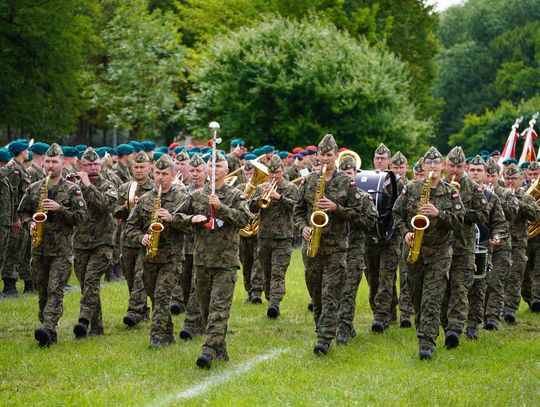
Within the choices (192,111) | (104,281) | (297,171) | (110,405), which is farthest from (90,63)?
(110,405)

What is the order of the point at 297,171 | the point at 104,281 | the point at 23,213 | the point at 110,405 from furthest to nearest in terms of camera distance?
the point at 297,171 → the point at 104,281 → the point at 23,213 → the point at 110,405

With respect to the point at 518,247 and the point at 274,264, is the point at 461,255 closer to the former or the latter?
the point at 518,247

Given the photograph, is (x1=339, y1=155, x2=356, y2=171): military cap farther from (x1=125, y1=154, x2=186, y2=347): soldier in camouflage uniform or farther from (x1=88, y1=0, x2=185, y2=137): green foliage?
(x1=88, y1=0, x2=185, y2=137): green foliage

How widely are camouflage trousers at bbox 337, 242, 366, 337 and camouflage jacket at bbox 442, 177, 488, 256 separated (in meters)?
1.38

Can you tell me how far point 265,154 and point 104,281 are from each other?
4.32 metres

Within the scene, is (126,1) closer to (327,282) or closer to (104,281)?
(104,281)

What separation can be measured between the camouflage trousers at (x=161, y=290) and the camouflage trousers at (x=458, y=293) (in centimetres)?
364

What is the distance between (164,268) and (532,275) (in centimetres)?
749

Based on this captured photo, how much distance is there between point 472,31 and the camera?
271 feet

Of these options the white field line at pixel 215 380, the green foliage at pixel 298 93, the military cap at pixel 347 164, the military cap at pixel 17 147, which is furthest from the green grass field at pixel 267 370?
the green foliage at pixel 298 93

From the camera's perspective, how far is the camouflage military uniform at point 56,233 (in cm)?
1294

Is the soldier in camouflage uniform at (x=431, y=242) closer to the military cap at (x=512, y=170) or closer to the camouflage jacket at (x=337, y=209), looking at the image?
the camouflage jacket at (x=337, y=209)

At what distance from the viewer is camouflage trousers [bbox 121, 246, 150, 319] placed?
14.6m

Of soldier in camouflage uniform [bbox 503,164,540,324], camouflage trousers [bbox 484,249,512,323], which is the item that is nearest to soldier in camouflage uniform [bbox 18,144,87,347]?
camouflage trousers [bbox 484,249,512,323]
